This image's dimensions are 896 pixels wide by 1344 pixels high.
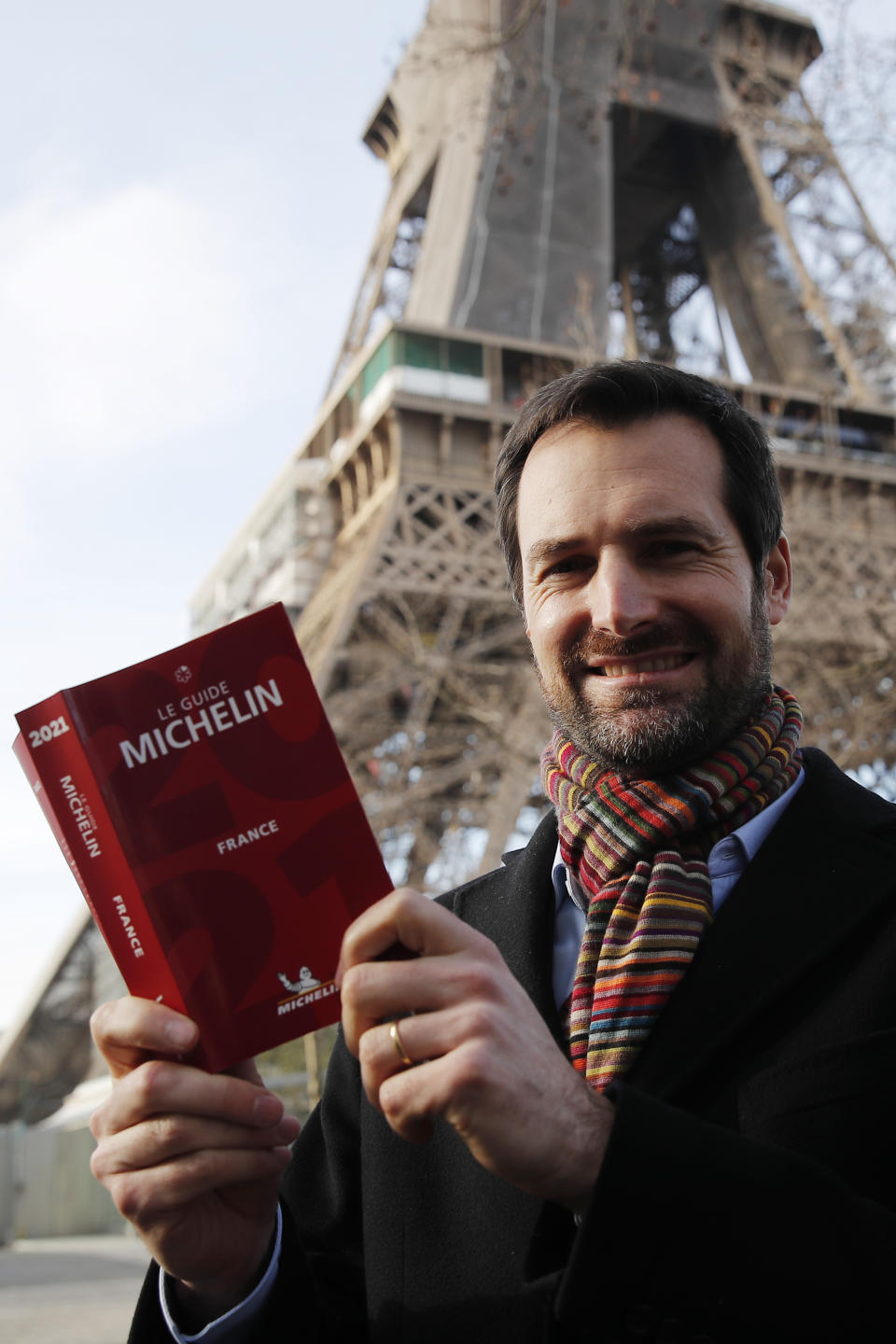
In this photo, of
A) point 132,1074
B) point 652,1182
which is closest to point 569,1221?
point 652,1182

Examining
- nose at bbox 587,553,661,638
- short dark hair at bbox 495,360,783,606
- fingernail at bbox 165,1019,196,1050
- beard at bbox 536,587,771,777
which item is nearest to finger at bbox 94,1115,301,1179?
fingernail at bbox 165,1019,196,1050

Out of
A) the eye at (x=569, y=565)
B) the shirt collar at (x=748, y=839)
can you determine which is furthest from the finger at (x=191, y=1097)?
the eye at (x=569, y=565)

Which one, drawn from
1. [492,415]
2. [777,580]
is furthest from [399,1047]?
[492,415]

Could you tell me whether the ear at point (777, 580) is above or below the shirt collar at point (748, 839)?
above

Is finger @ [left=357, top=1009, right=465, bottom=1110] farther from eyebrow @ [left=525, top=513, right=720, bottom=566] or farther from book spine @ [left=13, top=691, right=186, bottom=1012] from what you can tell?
eyebrow @ [left=525, top=513, right=720, bottom=566]

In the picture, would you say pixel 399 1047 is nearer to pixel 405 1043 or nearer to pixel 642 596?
pixel 405 1043

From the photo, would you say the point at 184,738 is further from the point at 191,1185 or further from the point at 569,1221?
the point at 569,1221

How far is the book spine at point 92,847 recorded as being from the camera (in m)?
1.56

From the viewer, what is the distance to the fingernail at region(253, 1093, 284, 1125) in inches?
62.1

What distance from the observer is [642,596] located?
203 centimetres

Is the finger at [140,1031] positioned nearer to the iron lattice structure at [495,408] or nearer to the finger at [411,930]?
the finger at [411,930]

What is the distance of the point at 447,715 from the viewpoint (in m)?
20.9

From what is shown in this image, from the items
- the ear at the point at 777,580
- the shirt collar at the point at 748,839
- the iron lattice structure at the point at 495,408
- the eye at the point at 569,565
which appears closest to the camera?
the shirt collar at the point at 748,839

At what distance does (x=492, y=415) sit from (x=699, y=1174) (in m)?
19.8
